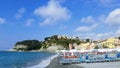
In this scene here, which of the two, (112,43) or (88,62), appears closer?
(88,62)

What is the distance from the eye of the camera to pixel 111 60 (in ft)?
224

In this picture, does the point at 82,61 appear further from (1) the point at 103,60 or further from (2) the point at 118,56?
(2) the point at 118,56

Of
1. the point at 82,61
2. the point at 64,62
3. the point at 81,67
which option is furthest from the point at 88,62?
the point at 81,67

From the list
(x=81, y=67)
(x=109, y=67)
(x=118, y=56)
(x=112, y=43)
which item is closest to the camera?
(x=109, y=67)

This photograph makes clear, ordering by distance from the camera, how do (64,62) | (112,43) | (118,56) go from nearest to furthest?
(64,62)
(118,56)
(112,43)

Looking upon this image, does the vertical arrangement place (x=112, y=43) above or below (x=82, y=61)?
above

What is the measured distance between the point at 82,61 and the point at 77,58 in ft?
8.31

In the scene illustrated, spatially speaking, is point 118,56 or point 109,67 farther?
point 118,56

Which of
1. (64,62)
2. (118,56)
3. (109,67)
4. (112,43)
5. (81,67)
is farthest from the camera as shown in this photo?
(112,43)

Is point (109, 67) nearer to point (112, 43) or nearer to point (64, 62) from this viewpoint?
point (64, 62)

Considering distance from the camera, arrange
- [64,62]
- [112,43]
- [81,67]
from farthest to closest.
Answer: [112,43]
[64,62]
[81,67]

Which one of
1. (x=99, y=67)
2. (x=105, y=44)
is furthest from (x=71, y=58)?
(x=105, y=44)

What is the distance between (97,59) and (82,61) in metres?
3.61

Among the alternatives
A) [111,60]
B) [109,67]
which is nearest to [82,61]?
→ [111,60]
